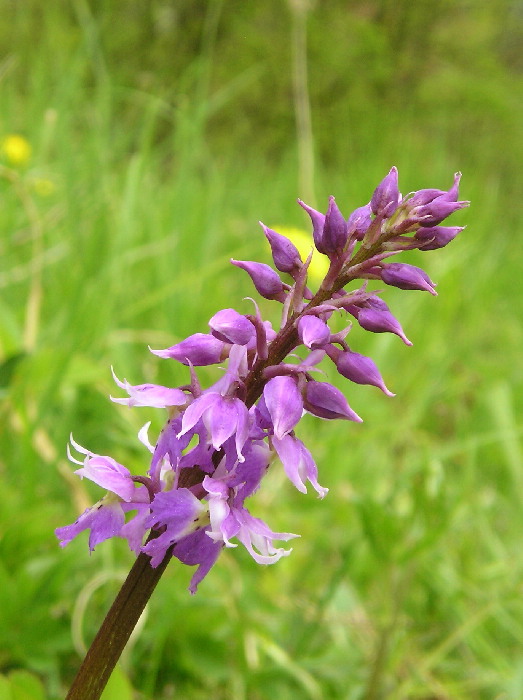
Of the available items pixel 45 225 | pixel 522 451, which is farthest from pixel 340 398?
pixel 522 451

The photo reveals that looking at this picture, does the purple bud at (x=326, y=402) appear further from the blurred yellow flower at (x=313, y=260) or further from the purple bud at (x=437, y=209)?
the blurred yellow flower at (x=313, y=260)

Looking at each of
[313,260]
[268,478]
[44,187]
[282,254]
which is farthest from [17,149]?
[282,254]

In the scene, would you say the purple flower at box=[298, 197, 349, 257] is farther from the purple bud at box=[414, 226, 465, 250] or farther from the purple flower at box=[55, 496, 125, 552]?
the purple flower at box=[55, 496, 125, 552]

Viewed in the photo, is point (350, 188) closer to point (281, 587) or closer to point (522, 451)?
point (522, 451)

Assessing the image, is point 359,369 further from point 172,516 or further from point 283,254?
point 172,516

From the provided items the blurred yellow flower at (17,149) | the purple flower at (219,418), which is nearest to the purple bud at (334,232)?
the purple flower at (219,418)
